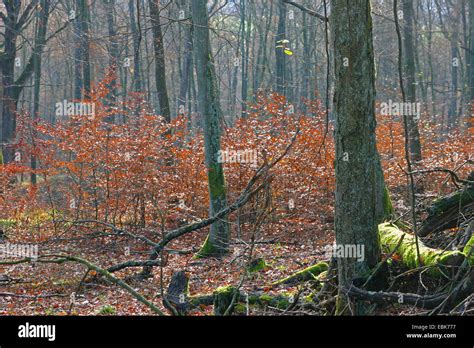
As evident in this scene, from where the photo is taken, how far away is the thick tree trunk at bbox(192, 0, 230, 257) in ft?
35.2

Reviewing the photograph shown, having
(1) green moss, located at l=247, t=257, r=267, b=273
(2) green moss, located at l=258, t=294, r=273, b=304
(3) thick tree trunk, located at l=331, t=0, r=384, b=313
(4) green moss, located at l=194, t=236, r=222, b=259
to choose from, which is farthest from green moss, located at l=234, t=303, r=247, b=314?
(4) green moss, located at l=194, t=236, r=222, b=259

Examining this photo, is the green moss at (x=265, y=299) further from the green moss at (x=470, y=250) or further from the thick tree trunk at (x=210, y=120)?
the thick tree trunk at (x=210, y=120)

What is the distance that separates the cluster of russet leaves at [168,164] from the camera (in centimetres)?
1304

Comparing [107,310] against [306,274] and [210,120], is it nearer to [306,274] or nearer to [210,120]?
[306,274]

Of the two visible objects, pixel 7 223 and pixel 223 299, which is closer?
pixel 223 299

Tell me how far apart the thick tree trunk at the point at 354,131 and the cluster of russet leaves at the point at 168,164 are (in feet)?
22.4

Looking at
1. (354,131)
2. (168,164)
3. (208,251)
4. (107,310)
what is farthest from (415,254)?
(168,164)

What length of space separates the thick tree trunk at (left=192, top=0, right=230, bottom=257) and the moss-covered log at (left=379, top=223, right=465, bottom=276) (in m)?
4.41

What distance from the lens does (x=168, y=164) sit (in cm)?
1427

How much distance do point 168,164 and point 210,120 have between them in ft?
11.7
